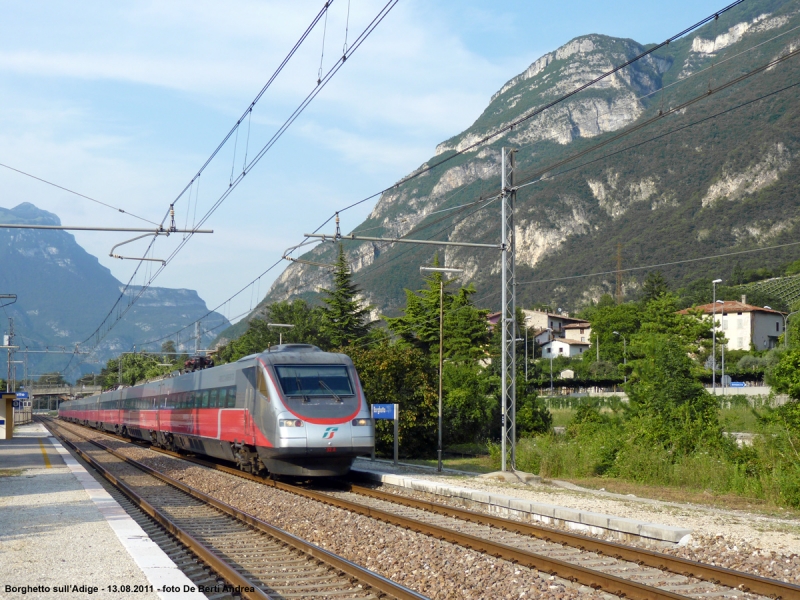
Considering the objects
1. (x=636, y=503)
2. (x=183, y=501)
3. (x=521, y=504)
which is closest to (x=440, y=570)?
(x=521, y=504)

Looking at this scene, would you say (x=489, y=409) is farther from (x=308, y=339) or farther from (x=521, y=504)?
(x=308, y=339)

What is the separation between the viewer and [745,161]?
600 feet

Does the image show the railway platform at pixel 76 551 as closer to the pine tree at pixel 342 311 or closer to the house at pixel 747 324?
the pine tree at pixel 342 311

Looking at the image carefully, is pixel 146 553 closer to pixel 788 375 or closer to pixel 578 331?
pixel 788 375

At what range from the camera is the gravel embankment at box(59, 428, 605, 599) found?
915 cm

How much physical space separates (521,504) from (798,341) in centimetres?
1114

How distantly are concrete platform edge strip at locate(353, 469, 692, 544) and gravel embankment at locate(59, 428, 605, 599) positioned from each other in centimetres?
250

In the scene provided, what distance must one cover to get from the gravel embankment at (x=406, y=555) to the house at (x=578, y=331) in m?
131

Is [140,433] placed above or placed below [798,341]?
below

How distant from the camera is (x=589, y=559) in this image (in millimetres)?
10953

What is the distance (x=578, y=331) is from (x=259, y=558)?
14057cm

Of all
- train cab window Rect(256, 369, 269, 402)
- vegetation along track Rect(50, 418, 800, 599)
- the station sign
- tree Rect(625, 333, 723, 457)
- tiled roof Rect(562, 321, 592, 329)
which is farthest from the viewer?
tiled roof Rect(562, 321, 592, 329)

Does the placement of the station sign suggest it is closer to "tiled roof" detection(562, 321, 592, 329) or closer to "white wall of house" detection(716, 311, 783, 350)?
"white wall of house" detection(716, 311, 783, 350)

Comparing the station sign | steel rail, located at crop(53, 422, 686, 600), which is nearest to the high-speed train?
the station sign
